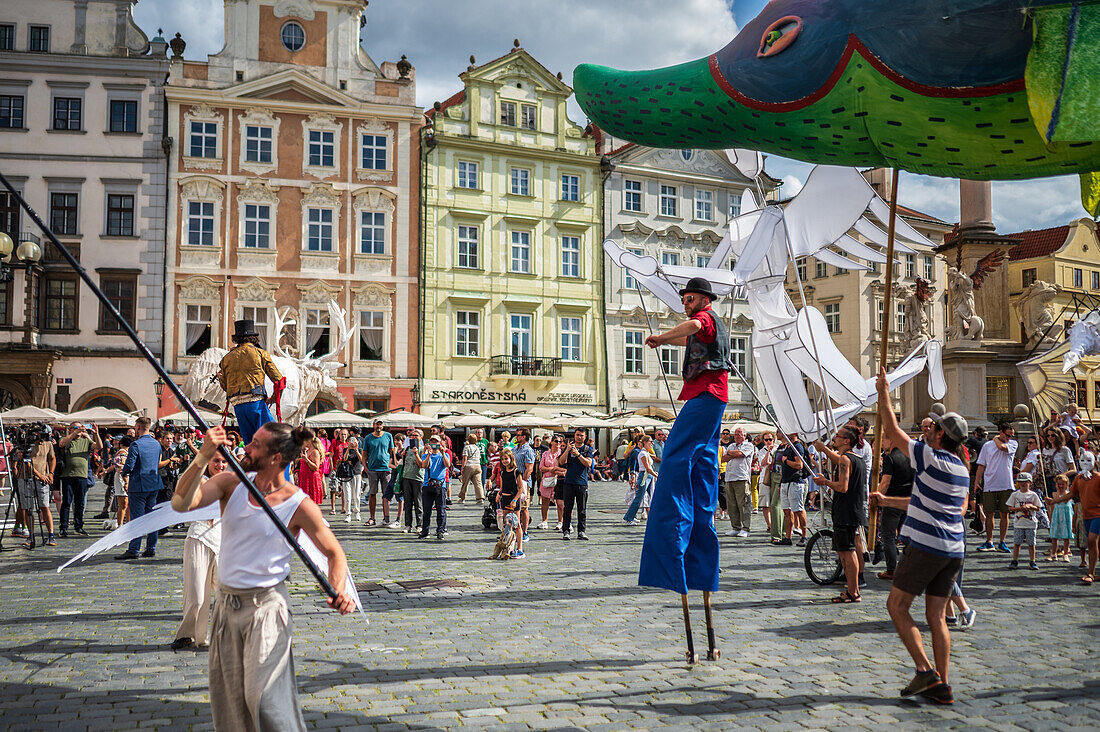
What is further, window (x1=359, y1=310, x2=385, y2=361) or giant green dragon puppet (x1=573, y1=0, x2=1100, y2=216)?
window (x1=359, y1=310, x2=385, y2=361)

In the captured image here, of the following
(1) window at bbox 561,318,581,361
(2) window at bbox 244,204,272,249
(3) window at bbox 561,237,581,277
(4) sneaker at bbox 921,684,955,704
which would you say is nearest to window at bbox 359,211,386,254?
(2) window at bbox 244,204,272,249

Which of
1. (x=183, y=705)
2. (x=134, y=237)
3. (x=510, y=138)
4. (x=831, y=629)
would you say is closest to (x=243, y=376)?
(x=183, y=705)

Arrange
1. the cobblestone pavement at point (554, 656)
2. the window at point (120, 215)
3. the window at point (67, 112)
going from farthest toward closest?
the window at point (120, 215) < the window at point (67, 112) < the cobblestone pavement at point (554, 656)

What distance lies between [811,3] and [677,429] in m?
2.75

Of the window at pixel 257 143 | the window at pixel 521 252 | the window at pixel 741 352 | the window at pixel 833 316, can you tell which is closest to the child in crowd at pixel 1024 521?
the window at pixel 521 252

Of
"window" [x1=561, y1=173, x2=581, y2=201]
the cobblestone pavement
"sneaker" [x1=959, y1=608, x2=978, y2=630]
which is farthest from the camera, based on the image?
"window" [x1=561, y1=173, x2=581, y2=201]

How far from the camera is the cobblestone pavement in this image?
17.2 feet

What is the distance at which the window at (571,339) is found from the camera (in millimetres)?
38581

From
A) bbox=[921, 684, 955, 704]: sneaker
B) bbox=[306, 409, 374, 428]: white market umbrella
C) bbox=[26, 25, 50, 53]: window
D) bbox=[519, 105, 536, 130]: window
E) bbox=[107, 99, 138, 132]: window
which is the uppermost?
bbox=[26, 25, 50, 53]: window

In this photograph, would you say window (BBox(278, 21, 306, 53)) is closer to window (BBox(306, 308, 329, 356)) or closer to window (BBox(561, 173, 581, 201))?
window (BBox(306, 308, 329, 356))

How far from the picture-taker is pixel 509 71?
38.2 metres

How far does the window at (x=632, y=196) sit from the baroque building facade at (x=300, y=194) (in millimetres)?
9219

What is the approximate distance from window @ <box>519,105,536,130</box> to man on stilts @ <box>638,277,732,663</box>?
33390 millimetres

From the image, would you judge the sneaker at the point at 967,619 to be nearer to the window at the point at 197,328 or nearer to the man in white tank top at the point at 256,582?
the man in white tank top at the point at 256,582
